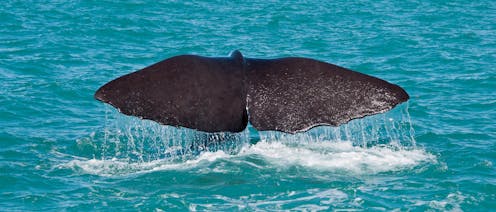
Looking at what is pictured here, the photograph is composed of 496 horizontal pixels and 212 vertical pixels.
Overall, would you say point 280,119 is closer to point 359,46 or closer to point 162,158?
point 162,158

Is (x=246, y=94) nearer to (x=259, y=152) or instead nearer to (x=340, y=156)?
(x=259, y=152)

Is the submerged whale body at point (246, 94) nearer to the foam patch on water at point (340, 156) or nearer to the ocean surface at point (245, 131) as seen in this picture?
the ocean surface at point (245, 131)

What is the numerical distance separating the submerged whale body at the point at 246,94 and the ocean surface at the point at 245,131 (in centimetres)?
A: 144

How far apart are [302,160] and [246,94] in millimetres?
2625

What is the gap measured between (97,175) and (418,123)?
6130 millimetres

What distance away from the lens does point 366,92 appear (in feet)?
32.2

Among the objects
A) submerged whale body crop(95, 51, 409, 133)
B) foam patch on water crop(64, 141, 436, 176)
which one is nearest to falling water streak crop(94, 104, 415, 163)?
foam patch on water crop(64, 141, 436, 176)

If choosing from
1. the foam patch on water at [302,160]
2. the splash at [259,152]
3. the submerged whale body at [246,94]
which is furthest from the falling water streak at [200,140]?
the submerged whale body at [246,94]

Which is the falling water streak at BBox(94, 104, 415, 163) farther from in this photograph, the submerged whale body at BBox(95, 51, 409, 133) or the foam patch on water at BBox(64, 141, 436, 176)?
the submerged whale body at BBox(95, 51, 409, 133)

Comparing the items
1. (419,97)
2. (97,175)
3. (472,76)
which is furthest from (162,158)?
(472,76)

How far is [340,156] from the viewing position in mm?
12203

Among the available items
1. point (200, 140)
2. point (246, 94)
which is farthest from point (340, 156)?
point (246, 94)

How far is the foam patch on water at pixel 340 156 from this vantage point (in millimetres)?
11930

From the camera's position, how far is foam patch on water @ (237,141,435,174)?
11930 mm
